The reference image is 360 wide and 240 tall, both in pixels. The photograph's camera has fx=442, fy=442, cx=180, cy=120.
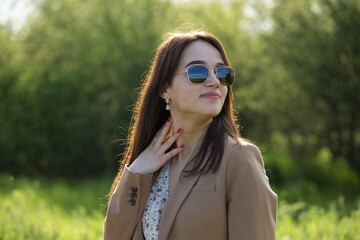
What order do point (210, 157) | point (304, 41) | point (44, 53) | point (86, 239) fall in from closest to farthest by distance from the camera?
1. point (210, 157)
2. point (86, 239)
3. point (304, 41)
4. point (44, 53)

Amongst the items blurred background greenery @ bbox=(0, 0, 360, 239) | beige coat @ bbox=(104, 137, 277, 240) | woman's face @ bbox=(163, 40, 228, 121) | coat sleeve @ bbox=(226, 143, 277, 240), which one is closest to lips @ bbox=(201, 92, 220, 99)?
woman's face @ bbox=(163, 40, 228, 121)

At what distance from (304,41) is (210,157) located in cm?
1110

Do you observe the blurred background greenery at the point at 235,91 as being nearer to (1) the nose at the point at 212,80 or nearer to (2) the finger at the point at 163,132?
(2) the finger at the point at 163,132

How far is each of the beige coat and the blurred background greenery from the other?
9.00m

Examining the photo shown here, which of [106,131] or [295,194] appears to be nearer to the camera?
[295,194]

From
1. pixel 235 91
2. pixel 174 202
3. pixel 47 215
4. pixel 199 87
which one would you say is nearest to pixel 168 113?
pixel 199 87

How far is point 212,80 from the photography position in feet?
7.55

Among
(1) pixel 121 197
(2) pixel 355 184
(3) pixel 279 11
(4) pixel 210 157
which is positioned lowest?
(2) pixel 355 184

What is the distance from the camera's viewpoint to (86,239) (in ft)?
16.3

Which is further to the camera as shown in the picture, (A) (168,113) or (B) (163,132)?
(A) (168,113)

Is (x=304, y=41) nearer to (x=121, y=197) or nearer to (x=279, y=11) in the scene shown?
(x=279, y=11)

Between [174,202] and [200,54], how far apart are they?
793mm

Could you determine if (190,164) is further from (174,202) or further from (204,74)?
(204,74)

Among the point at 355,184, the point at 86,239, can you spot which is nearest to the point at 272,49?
the point at 355,184
